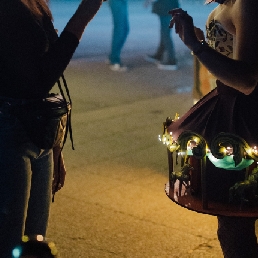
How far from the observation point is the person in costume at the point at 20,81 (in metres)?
2.40

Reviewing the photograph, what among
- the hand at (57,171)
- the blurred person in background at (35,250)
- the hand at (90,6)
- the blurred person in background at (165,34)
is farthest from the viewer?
the blurred person in background at (165,34)

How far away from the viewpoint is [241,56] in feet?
8.43

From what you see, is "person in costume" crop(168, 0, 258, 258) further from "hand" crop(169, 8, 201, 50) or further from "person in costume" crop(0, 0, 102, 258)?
"person in costume" crop(0, 0, 102, 258)

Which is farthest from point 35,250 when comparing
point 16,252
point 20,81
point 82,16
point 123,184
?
point 123,184

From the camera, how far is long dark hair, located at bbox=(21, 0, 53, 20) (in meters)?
2.48

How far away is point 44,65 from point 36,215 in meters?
0.73

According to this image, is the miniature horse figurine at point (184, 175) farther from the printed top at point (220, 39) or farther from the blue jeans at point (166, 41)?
the blue jeans at point (166, 41)

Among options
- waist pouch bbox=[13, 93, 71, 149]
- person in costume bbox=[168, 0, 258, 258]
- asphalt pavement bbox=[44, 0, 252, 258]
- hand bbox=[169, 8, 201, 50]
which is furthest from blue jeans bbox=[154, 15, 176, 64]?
waist pouch bbox=[13, 93, 71, 149]

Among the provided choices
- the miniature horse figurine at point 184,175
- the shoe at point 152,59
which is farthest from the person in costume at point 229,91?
the shoe at point 152,59

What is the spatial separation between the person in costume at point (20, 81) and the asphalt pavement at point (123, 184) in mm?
1611

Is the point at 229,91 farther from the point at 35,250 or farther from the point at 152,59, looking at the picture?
the point at 152,59

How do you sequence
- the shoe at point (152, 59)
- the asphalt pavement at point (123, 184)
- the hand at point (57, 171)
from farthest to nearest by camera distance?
1. the shoe at point (152, 59)
2. the asphalt pavement at point (123, 184)
3. the hand at point (57, 171)

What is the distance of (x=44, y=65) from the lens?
8.04 ft

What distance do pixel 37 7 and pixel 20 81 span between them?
0.35m
